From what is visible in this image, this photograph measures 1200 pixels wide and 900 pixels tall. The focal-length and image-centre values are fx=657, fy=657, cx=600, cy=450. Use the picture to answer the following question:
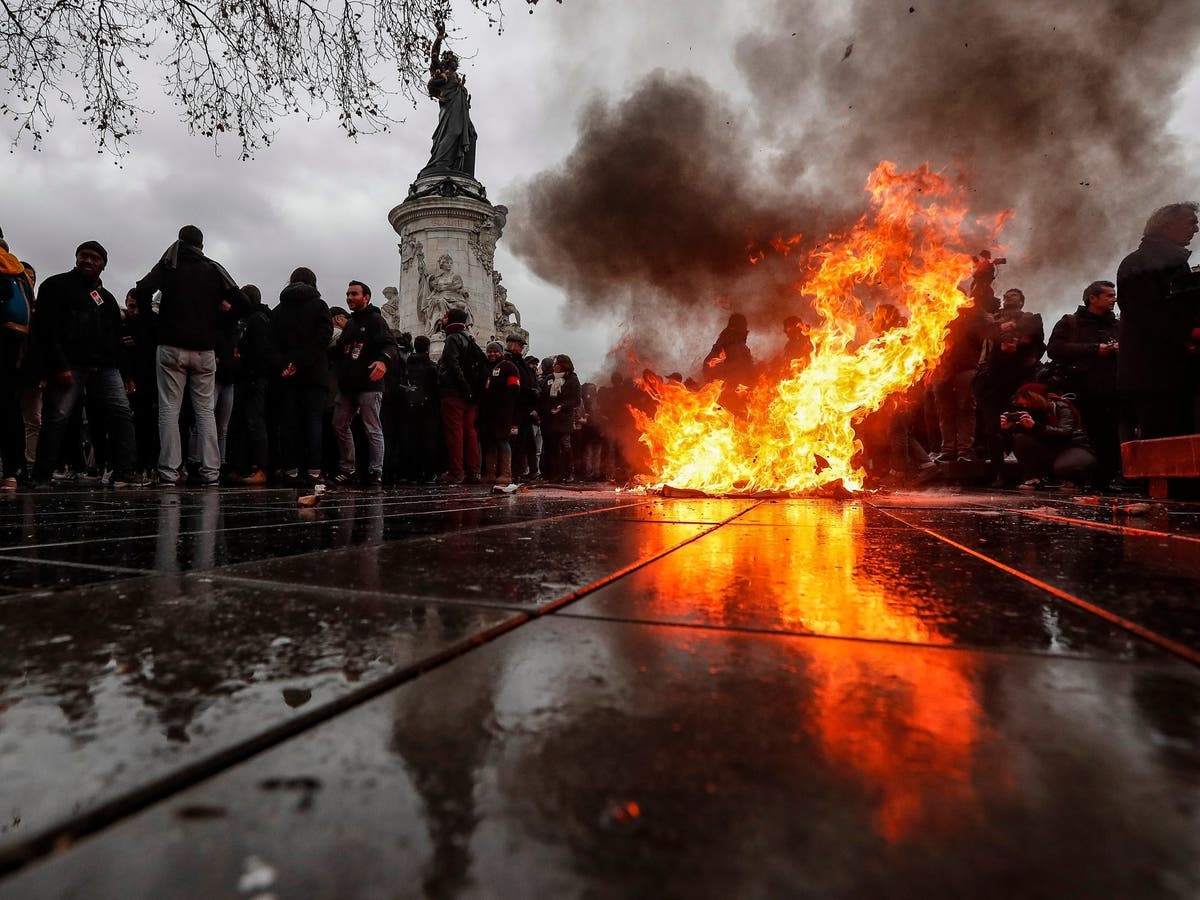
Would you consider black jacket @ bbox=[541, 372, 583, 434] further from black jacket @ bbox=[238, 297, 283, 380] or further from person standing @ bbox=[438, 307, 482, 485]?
black jacket @ bbox=[238, 297, 283, 380]

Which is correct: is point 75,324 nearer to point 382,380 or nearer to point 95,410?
point 95,410

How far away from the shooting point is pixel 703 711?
24.4 inches

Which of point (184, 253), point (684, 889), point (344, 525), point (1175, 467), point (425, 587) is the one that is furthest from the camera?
point (184, 253)

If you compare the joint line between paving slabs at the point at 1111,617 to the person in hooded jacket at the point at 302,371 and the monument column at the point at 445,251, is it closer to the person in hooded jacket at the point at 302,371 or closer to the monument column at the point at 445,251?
the person in hooded jacket at the point at 302,371

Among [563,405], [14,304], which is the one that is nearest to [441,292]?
[563,405]

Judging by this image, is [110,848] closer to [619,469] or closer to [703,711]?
[703,711]

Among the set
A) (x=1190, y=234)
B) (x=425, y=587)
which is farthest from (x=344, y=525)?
(x=1190, y=234)

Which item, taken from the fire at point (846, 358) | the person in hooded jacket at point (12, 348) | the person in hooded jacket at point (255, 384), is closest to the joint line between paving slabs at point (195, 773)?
the fire at point (846, 358)

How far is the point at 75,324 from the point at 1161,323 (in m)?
8.54

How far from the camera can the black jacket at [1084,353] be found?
21.3 ft

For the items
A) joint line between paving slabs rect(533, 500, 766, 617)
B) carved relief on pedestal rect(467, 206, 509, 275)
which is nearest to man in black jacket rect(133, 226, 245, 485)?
joint line between paving slabs rect(533, 500, 766, 617)

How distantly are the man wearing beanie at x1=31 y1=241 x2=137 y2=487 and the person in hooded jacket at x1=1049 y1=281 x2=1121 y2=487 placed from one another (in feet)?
29.6

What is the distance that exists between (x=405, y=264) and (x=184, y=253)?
1425cm

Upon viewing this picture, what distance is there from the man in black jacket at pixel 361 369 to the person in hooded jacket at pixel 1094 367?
6926mm
